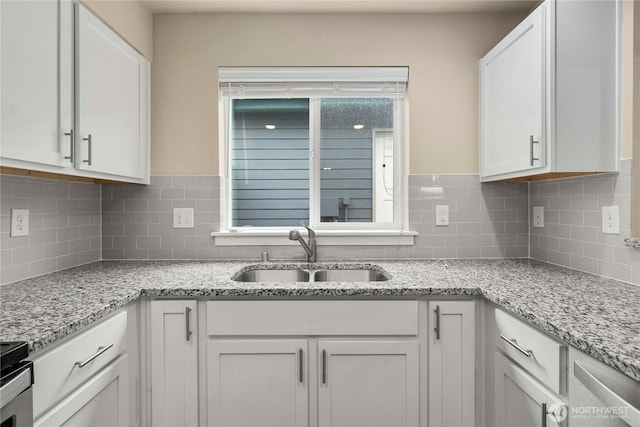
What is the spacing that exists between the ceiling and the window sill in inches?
51.5

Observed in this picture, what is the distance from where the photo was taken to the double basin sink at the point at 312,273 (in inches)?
83.7

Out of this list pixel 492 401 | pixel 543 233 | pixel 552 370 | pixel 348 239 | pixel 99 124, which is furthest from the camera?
pixel 348 239

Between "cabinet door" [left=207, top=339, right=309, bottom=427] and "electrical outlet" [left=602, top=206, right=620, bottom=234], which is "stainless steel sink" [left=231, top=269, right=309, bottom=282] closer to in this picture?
"cabinet door" [left=207, top=339, right=309, bottom=427]

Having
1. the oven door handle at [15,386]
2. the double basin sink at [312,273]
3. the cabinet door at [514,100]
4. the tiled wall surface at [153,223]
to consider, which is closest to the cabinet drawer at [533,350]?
the cabinet door at [514,100]

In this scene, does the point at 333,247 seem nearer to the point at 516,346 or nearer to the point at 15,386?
the point at 516,346

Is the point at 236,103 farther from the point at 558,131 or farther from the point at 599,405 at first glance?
the point at 599,405

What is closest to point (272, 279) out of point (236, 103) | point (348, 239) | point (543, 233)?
point (348, 239)

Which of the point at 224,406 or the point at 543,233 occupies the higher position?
the point at 543,233

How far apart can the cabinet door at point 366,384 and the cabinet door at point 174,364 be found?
532 millimetres

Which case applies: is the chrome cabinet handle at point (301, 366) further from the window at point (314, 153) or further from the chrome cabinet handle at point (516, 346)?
the window at point (314, 153)

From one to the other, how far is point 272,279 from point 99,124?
1160mm

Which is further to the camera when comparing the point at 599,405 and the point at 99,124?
the point at 99,124

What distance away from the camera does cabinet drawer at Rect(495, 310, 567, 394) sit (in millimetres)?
1064

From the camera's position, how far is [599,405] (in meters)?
0.89
